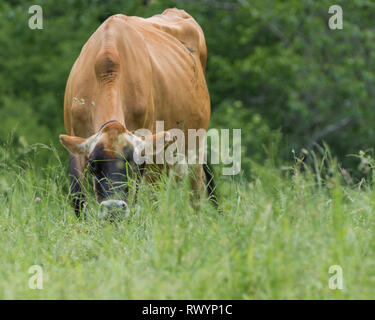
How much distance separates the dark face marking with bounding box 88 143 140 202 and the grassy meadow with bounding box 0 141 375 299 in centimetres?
20

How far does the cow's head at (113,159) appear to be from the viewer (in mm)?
4695

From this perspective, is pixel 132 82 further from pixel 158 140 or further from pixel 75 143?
pixel 75 143

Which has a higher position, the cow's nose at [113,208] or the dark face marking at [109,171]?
the dark face marking at [109,171]

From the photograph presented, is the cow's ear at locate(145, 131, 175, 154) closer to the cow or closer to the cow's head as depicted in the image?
the cow

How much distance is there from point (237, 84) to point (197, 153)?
399 inches

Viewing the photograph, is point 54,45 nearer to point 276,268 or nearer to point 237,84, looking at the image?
point 237,84

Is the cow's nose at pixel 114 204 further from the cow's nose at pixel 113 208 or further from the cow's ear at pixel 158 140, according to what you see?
the cow's ear at pixel 158 140

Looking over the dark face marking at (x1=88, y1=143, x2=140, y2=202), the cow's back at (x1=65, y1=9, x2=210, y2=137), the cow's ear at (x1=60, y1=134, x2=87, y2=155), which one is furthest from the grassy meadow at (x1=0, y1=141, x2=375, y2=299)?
the cow's back at (x1=65, y1=9, x2=210, y2=137)

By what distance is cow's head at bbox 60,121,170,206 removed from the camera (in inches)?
185

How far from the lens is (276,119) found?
55.1 ft

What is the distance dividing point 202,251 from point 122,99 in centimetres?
220

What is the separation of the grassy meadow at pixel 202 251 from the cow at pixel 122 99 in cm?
38

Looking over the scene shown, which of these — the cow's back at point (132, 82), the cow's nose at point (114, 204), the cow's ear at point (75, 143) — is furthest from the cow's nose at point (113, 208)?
the cow's back at point (132, 82)
